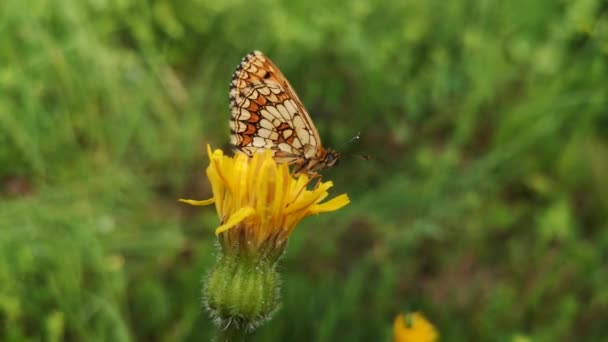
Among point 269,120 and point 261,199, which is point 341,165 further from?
point 261,199

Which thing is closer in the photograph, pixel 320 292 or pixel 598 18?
pixel 320 292

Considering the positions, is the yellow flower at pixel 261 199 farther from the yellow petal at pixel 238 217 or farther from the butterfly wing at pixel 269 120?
the butterfly wing at pixel 269 120

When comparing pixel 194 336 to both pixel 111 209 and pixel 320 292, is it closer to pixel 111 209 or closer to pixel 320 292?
pixel 320 292

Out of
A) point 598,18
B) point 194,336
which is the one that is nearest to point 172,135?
point 194,336

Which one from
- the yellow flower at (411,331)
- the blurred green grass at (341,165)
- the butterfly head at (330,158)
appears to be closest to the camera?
the yellow flower at (411,331)

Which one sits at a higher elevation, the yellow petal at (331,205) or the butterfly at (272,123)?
the butterfly at (272,123)

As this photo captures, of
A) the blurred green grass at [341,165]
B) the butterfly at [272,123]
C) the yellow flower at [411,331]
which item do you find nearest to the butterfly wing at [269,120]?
the butterfly at [272,123]

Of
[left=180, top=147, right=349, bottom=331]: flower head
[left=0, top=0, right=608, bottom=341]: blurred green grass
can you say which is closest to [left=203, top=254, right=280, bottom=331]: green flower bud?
[left=180, top=147, right=349, bottom=331]: flower head

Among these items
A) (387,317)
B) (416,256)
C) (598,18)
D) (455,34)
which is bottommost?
(387,317)
